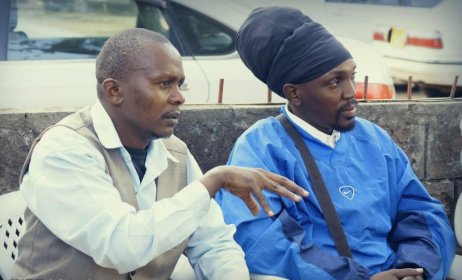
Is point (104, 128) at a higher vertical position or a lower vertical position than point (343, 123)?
higher

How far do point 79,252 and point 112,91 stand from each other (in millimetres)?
601

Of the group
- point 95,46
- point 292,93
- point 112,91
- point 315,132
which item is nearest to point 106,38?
point 95,46

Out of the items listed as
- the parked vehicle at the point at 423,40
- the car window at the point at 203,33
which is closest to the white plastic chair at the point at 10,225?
the car window at the point at 203,33

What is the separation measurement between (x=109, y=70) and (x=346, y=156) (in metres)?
1.16

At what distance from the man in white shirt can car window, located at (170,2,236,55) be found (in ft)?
7.87

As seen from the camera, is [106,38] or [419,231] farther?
[106,38]

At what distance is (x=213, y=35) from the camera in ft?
17.6

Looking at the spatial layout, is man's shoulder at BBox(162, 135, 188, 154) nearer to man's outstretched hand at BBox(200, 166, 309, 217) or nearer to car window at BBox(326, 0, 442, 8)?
man's outstretched hand at BBox(200, 166, 309, 217)

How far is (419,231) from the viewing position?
3367 millimetres

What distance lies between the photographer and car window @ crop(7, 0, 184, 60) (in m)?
5.01

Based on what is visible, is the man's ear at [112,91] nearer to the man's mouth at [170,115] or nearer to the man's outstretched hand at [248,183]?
the man's mouth at [170,115]

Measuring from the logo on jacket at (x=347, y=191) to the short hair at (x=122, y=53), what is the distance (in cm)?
101

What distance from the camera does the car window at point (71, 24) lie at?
5.01 m

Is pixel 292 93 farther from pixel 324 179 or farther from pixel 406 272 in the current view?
pixel 406 272
